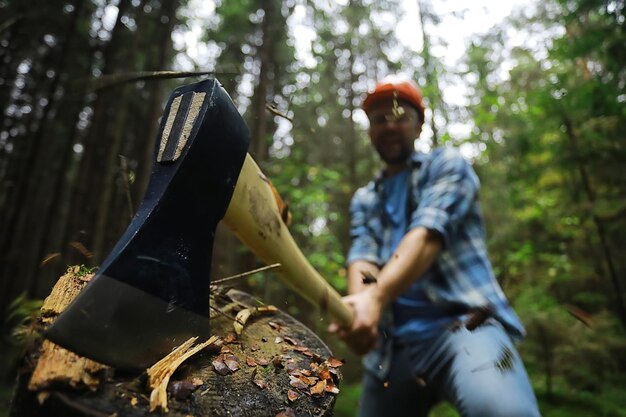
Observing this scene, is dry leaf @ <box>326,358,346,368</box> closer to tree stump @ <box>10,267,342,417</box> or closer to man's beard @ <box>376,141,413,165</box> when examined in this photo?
tree stump @ <box>10,267,342,417</box>

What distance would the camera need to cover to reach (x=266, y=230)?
4.01ft

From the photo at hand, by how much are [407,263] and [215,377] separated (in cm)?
105

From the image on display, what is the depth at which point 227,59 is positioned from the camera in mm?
11719

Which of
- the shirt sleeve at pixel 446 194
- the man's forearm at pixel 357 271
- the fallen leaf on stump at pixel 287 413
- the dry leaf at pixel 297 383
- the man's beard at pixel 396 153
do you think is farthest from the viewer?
the man's beard at pixel 396 153

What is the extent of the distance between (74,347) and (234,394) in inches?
14.1

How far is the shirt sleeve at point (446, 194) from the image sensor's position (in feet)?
5.90

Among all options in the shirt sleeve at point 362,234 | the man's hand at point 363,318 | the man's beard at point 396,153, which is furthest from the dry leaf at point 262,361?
the man's beard at point 396,153

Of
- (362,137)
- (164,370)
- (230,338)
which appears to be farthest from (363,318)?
(362,137)

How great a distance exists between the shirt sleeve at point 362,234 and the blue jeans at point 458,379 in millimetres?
541

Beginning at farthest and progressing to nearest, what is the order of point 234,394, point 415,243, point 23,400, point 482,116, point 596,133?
point 596,133, point 482,116, point 415,243, point 234,394, point 23,400

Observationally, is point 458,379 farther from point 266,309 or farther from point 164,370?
point 164,370

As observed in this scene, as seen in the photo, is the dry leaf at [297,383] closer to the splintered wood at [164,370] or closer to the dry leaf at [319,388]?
the dry leaf at [319,388]

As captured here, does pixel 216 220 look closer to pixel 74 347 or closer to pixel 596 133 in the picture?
pixel 74 347

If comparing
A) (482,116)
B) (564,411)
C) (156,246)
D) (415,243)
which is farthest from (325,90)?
(156,246)
